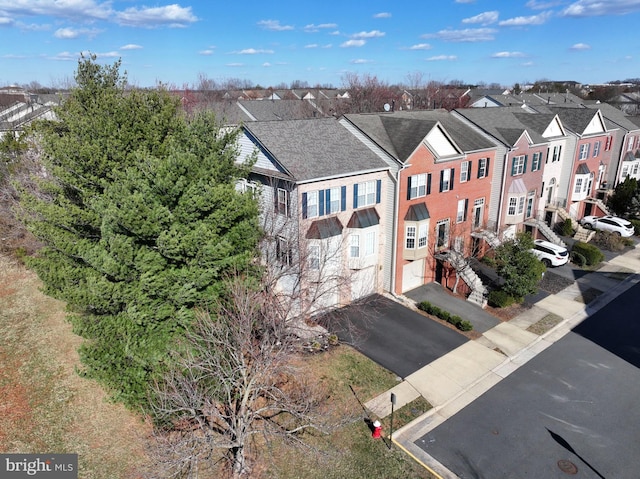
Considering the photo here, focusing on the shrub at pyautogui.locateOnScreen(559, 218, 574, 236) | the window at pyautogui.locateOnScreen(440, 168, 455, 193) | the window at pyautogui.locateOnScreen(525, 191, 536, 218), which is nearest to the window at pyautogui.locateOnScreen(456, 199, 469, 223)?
the window at pyautogui.locateOnScreen(440, 168, 455, 193)

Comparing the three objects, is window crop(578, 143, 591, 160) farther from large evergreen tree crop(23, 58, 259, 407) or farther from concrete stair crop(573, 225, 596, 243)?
large evergreen tree crop(23, 58, 259, 407)

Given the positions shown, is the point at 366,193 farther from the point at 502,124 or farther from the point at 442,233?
the point at 502,124

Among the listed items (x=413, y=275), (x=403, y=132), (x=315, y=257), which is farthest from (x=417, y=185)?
(x=315, y=257)

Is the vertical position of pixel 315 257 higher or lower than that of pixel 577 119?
lower

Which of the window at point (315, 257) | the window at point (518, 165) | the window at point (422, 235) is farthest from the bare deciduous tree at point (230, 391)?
the window at point (518, 165)

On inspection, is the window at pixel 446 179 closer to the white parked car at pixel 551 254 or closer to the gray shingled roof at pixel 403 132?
the gray shingled roof at pixel 403 132

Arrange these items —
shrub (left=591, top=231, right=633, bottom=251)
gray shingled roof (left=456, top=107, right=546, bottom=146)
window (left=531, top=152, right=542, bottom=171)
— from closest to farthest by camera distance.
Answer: gray shingled roof (left=456, top=107, right=546, bottom=146) → window (left=531, top=152, right=542, bottom=171) → shrub (left=591, top=231, right=633, bottom=251)

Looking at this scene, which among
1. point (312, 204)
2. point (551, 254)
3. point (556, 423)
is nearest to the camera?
point (556, 423)

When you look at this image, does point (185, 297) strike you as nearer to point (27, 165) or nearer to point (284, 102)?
point (27, 165)
